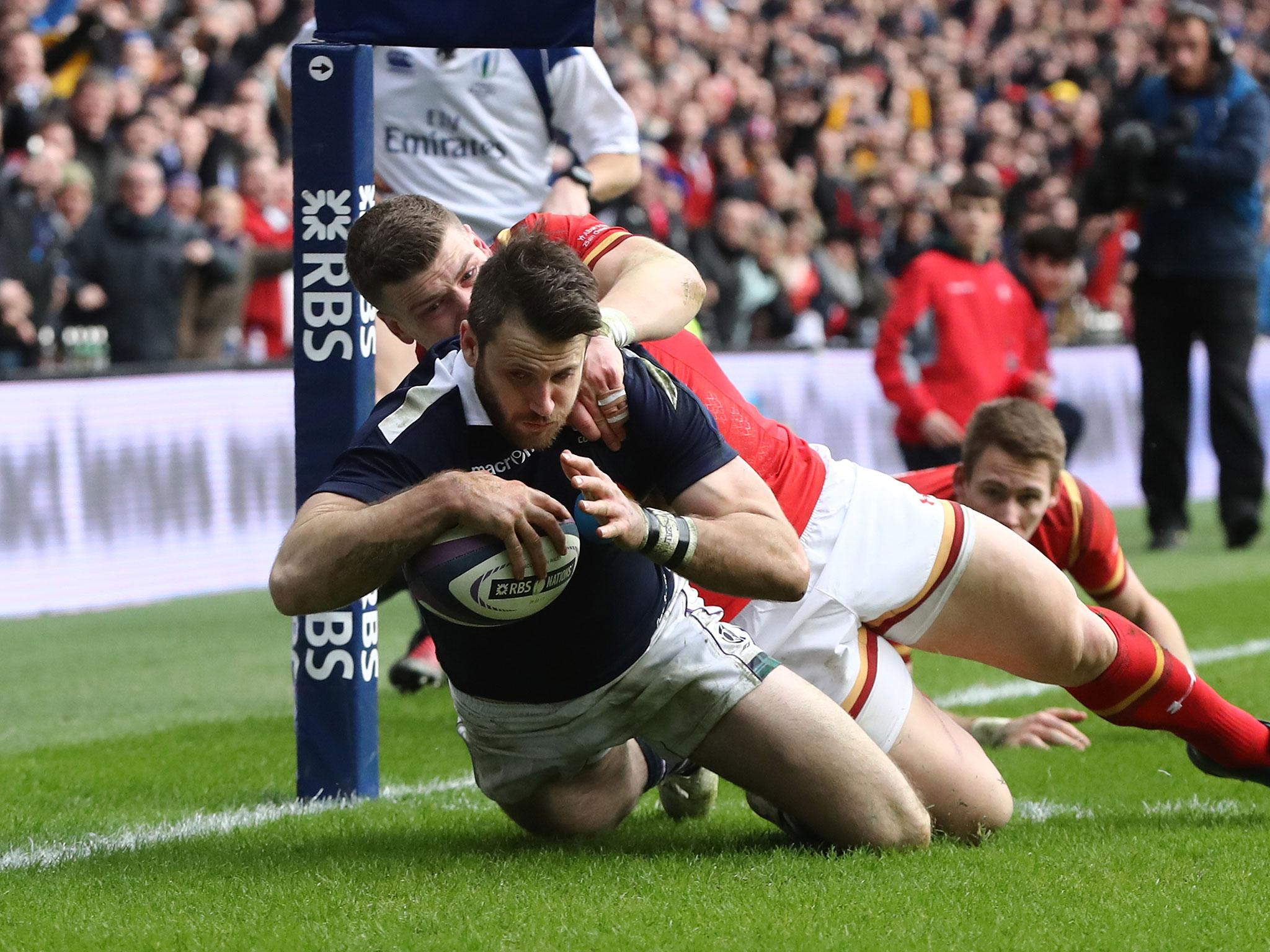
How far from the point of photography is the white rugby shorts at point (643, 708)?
411 cm

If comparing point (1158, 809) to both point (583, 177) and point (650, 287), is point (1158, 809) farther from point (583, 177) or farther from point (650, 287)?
point (583, 177)

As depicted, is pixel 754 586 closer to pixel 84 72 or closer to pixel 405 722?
pixel 405 722

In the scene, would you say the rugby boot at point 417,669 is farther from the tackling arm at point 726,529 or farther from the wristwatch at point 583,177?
the tackling arm at point 726,529

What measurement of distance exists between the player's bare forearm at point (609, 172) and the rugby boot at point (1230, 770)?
3.15 m

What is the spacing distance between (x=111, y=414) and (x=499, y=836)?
18.7 feet

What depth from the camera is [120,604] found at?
→ 952 centimetres

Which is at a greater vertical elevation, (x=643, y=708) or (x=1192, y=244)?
(x=1192, y=244)

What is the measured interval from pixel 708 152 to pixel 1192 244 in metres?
6.88

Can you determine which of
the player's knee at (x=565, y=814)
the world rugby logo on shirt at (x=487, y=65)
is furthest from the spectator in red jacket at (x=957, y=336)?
the player's knee at (x=565, y=814)

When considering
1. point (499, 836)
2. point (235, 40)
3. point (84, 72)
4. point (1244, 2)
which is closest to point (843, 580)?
point (499, 836)

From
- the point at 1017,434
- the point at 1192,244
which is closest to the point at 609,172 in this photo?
the point at 1017,434

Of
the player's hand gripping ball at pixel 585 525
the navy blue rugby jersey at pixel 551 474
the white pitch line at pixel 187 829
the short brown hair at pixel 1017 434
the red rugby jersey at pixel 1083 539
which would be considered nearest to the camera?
the player's hand gripping ball at pixel 585 525

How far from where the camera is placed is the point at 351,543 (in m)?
3.68

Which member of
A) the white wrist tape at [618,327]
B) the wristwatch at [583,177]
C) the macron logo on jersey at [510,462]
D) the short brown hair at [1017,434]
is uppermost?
the wristwatch at [583,177]
